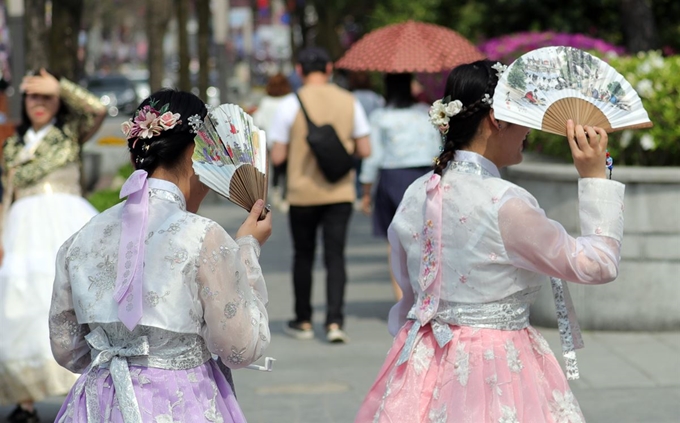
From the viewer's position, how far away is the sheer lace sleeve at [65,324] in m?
3.13

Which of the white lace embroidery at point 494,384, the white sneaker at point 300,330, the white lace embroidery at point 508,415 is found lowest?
the white sneaker at point 300,330

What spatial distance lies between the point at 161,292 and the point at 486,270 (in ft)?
3.00

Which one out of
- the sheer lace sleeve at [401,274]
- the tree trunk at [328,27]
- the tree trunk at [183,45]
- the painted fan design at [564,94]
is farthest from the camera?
the tree trunk at [328,27]

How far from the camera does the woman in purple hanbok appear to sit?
2.95 metres

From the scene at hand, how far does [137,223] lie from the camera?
9.84ft

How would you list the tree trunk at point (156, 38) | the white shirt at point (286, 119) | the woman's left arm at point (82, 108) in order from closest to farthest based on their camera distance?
the woman's left arm at point (82, 108) < the white shirt at point (286, 119) < the tree trunk at point (156, 38)

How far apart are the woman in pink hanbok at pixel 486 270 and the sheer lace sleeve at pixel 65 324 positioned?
87 centimetres

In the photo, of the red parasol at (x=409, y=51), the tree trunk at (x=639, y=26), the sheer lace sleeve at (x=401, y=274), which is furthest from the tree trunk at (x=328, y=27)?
the sheer lace sleeve at (x=401, y=274)

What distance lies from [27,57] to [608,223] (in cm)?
846

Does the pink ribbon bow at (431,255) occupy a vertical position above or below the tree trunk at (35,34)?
below

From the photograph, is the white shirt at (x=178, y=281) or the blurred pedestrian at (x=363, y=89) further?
the blurred pedestrian at (x=363, y=89)

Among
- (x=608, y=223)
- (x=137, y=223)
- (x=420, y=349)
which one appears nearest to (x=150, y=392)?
(x=137, y=223)

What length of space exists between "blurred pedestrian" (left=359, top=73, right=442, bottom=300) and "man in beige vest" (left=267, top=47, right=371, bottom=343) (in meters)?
0.13

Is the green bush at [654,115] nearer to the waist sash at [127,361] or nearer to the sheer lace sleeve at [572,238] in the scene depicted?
the sheer lace sleeve at [572,238]
